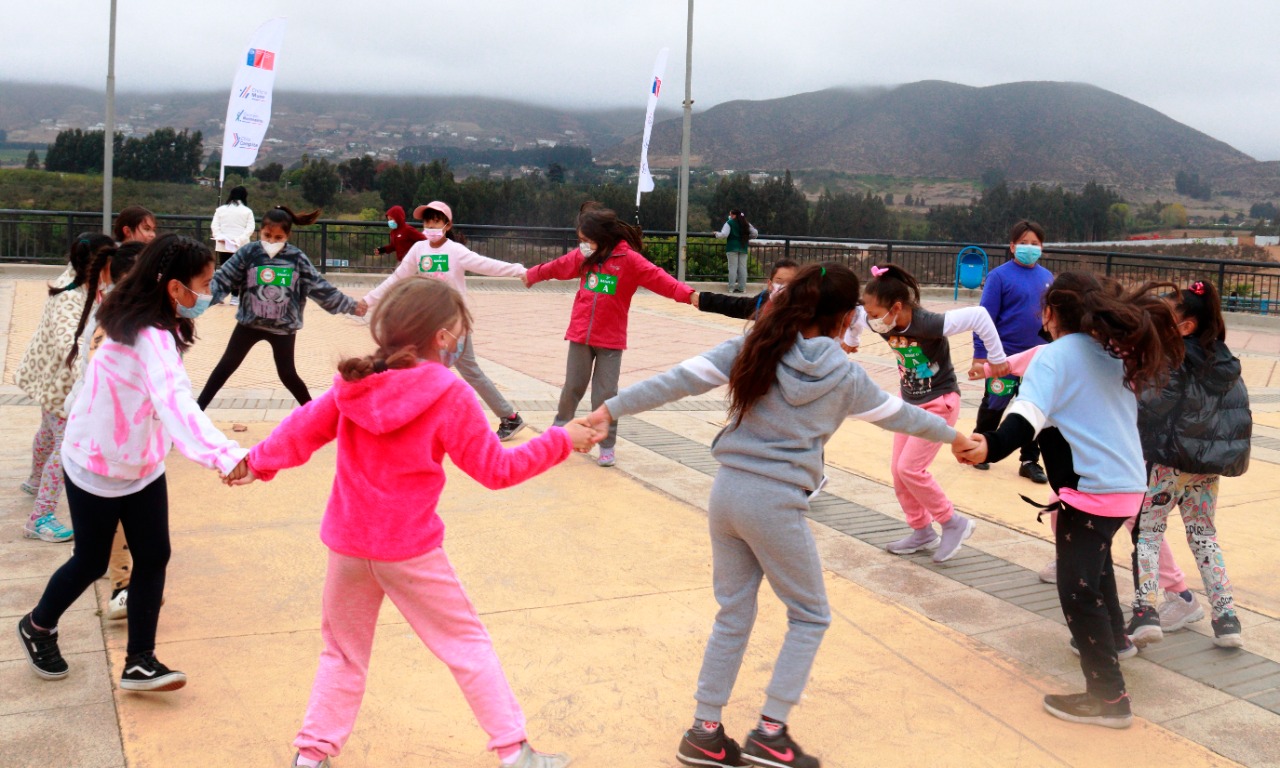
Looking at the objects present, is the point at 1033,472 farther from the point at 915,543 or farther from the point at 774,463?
the point at 774,463

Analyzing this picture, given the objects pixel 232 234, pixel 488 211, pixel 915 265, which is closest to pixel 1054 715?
pixel 232 234

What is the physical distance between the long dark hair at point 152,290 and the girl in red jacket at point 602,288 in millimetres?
3560

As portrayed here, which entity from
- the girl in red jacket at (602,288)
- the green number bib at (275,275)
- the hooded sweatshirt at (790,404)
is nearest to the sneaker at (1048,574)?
the hooded sweatshirt at (790,404)

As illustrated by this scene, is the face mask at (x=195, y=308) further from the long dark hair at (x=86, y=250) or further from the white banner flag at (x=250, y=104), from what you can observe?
the white banner flag at (x=250, y=104)

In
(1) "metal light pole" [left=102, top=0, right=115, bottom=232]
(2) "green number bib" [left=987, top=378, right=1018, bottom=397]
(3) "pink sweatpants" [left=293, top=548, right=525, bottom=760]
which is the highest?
(1) "metal light pole" [left=102, top=0, right=115, bottom=232]

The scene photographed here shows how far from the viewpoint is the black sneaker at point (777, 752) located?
3.45 meters

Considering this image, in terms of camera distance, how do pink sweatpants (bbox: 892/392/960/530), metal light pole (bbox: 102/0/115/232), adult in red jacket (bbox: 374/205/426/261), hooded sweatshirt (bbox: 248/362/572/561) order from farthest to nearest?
metal light pole (bbox: 102/0/115/232) < adult in red jacket (bbox: 374/205/426/261) < pink sweatpants (bbox: 892/392/960/530) < hooded sweatshirt (bbox: 248/362/572/561)

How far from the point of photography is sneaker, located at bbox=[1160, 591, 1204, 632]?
15.8 feet

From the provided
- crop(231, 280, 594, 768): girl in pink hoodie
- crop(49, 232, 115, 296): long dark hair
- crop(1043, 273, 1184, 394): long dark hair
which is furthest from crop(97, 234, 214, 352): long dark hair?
crop(1043, 273, 1184, 394): long dark hair

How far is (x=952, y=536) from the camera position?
18.5 feet

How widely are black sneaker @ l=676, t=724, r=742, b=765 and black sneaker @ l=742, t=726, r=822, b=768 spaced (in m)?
0.05

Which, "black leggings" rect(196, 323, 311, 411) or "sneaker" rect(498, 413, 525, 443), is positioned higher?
"black leggings" rect(196, 323, 311, 411)

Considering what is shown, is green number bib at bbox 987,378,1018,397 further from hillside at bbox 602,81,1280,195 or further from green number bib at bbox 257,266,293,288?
hillside at bbox 602,81,1280,195

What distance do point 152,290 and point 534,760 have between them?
203cm
